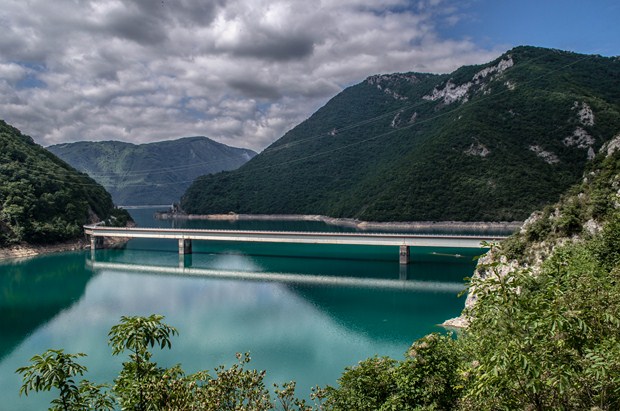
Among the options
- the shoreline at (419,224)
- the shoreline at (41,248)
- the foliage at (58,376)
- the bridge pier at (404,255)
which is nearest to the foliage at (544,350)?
the foliage at (58,376)

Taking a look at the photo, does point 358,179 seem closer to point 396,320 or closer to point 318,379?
point 396,320

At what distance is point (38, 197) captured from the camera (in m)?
65.0

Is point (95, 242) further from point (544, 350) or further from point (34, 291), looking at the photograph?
point (544, 350)

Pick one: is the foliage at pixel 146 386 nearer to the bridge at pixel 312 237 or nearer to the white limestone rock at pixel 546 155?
the bridge at pixel 312 237

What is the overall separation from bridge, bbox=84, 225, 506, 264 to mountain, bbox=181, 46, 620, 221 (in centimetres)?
3236

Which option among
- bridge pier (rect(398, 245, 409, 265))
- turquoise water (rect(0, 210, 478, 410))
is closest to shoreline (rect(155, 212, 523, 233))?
turquoise water (rect(0, 210, 478, 410))

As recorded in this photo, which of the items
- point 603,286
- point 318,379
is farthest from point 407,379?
point 318,379

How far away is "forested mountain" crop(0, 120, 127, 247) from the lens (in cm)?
5900

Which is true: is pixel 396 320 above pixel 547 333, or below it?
below

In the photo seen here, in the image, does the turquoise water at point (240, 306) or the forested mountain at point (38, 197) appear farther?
the forested mountain at point (38, 197)

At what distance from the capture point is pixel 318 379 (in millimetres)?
18906

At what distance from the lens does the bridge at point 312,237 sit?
164 ft

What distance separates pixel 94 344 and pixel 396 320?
19.4 metres

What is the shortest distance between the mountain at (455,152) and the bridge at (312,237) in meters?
32.4
